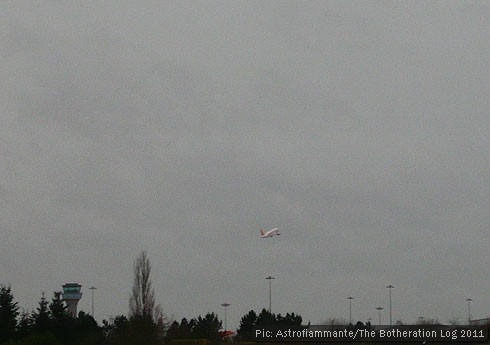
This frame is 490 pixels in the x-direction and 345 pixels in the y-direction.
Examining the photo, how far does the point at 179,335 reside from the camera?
3971 inches

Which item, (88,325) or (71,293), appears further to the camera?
(71,293)

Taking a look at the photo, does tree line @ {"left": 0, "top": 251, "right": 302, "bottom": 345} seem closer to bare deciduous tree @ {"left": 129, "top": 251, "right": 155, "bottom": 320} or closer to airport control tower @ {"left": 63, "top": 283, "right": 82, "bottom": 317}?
bare deciduous tree @ {"left": 129, "top": 251, "right": 155, "bottom": 320}

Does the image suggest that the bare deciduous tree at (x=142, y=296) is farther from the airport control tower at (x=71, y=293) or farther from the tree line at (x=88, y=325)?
the airport control tower at (x=71, y=293)

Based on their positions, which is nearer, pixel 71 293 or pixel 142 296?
pixel 142 296

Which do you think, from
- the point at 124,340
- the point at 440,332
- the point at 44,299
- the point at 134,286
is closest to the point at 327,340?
the point at 440,332

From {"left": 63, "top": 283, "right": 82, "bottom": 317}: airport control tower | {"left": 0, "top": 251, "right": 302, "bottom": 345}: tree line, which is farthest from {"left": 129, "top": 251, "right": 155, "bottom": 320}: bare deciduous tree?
{"left": 63, "top": 283, "right": 82, "bottom": 317}: airport control tower

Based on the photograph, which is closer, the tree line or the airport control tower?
the tree line

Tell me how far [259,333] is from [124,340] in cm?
2210

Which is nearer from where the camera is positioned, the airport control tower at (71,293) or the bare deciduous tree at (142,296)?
the bare deciduous tree at (142,296)

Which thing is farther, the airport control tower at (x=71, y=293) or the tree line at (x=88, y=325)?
the airport control tower at (x=71, y=293)

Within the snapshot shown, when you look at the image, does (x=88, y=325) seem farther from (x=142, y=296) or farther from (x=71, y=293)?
(x=71, y=293)

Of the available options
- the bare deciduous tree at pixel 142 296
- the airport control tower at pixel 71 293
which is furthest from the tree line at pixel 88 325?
the airport control tower at pixel 71 293

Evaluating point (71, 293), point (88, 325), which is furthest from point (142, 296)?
point (71, 293)

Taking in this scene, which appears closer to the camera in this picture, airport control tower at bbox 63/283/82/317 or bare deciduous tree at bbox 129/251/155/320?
bare deciduous tree at bbox 129/251/155/320
